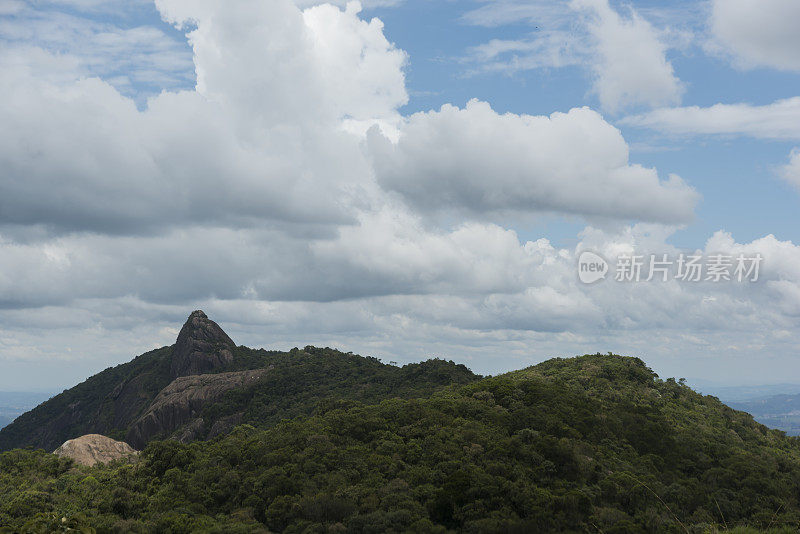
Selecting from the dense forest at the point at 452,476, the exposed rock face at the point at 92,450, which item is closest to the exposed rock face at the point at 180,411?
the exposed rock face at the point at 92,450

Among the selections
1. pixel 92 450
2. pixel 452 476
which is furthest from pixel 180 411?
pixel 452 476

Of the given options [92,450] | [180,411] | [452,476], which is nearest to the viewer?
[452,476]

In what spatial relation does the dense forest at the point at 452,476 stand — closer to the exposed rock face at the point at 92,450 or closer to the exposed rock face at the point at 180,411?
the exposed rock face at the point at 92,450

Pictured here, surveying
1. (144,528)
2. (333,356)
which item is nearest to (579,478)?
(144,528)

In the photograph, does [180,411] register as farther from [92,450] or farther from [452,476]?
[452,476]

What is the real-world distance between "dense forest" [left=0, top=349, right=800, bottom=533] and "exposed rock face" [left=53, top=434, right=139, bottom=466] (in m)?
6.55

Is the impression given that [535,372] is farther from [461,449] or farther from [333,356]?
[333,356]

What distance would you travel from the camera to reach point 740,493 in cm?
5969

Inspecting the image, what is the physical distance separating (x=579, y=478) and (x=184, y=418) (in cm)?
12811

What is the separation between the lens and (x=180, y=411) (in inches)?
6142

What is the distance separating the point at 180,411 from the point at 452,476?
125 meters

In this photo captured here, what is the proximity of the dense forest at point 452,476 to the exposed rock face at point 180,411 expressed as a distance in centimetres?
8466

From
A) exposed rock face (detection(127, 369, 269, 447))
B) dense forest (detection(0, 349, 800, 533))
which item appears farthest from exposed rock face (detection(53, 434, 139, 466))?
exposed rock face (detection(127, 369, 269, 447))

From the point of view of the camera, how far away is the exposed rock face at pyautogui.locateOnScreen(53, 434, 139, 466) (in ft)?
252
